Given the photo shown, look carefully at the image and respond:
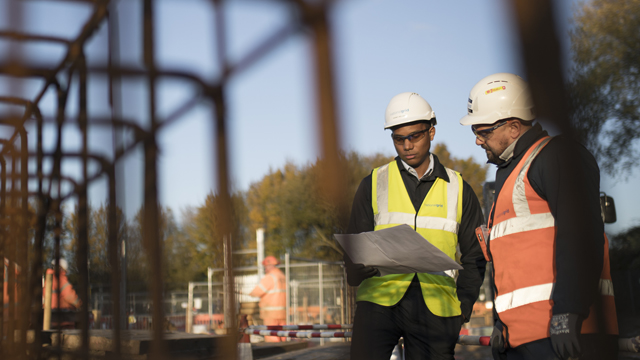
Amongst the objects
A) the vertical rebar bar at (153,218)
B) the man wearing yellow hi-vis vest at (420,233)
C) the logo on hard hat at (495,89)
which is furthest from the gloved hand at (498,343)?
the vertical rebar bar at (153,218)

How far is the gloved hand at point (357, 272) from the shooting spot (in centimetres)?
289

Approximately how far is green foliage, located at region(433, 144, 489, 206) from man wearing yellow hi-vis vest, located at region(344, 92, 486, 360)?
23861 millimetres

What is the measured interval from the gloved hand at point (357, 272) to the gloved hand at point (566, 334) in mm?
1122

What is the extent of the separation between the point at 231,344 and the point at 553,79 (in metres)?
1.66

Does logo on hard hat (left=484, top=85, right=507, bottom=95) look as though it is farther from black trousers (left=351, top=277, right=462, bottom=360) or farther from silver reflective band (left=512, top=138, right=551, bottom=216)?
black trousers (left=351, top=277, right=462, bottom=360)

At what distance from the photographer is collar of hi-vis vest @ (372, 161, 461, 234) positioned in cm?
304

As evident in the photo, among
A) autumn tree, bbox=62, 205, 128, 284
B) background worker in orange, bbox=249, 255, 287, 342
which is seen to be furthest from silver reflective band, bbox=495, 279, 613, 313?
background worker in orange, bbox=249, 255, 287, 342

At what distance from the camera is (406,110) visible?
10.5 ft

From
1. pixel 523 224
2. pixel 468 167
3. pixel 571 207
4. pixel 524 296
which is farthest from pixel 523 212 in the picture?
pixel 468 167

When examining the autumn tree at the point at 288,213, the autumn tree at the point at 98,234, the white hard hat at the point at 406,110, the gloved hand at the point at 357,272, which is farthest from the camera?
the autumn tree at the point at 288,213

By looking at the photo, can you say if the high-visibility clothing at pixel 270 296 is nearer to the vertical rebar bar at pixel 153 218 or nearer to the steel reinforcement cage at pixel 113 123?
the steel reinforcement cage at pixel 113 123

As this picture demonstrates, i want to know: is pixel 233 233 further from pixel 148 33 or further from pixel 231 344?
pixel 148 33

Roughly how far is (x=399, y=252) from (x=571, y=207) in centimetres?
182

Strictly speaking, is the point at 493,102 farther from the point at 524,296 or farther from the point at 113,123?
the point at 113,123
